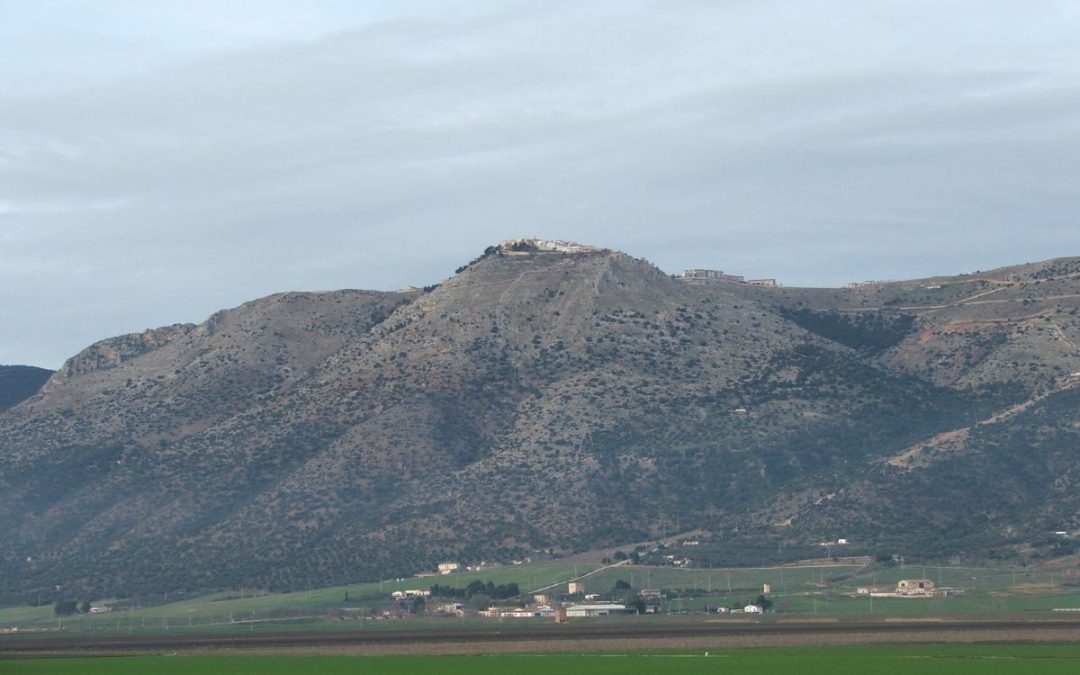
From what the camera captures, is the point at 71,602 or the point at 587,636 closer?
the point at 587,636

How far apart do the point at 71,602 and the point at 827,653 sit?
119 meters

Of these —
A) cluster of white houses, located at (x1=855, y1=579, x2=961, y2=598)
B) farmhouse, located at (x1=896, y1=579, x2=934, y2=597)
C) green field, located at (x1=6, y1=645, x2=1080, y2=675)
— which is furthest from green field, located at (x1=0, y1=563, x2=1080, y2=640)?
green field, located at (x1=6, y1=645, x2=1080, y2=675)

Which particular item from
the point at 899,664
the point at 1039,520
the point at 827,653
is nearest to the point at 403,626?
the point at 827,653

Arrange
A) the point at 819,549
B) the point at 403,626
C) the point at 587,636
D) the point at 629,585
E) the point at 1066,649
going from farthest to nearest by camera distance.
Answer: the point at 819,549, the point at 629,585, the point at 403,626, the point at 587,636, the point at 1066,649

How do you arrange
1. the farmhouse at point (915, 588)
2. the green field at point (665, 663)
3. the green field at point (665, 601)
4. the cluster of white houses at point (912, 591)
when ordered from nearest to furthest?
the green field at point (665, 663), the green field at point (665, 601), the cluster of white houses at point (912, 591), the farmhouse at point (915, 588)

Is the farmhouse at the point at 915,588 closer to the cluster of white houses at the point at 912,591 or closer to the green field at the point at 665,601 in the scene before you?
the cluster of white houses at the point at 912,591

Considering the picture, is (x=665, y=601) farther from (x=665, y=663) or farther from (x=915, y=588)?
(x=665, y=663)

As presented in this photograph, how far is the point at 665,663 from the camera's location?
8756 cm

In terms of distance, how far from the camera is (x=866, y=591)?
163250 millimetres

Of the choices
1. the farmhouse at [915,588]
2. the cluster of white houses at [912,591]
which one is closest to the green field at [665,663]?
the cluster of white houses at [912,591]

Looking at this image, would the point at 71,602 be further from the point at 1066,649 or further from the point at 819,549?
the point at 1066,649

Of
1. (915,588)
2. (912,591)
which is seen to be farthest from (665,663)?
(915,588)

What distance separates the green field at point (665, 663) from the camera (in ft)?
268

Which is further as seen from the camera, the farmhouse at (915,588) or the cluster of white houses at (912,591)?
the farmhouse at (915,588)
